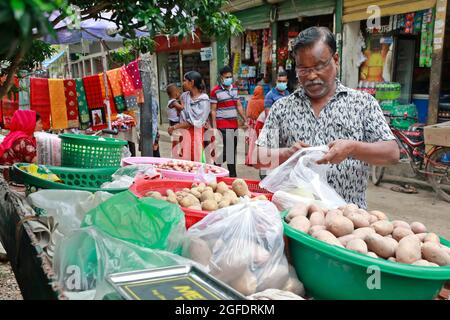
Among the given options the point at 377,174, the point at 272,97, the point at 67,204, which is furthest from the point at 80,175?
the point at 377,174

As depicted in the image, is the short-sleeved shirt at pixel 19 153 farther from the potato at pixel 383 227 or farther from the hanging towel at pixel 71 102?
the potato at pixel 383 227

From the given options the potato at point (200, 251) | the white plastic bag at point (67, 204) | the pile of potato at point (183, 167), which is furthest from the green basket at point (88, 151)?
the potato at point (200, 251)

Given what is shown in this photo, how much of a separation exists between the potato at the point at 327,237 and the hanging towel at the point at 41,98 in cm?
606

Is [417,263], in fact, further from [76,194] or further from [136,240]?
[76,194]

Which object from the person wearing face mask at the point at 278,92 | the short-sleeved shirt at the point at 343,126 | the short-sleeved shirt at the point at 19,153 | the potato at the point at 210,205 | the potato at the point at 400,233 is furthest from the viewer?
the person wearing face mask at the point at 278,92

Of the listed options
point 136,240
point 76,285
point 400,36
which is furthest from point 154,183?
point 400,36

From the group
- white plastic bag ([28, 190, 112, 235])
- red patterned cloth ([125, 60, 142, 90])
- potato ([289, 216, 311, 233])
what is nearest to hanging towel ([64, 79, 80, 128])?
red patterned cloth ([125, 60, 142, 90])

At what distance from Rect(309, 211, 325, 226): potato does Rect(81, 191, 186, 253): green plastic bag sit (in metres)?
0.48

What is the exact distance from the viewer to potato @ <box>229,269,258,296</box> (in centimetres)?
136

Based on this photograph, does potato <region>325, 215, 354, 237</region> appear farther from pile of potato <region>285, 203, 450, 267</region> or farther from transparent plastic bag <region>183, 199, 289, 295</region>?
transparent plastic bag <region>183, 199, 289, 295</region>

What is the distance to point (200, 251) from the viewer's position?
146 centimetres

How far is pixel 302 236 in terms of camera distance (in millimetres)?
1398

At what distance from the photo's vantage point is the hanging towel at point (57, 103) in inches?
255

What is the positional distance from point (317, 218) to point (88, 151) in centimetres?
230
